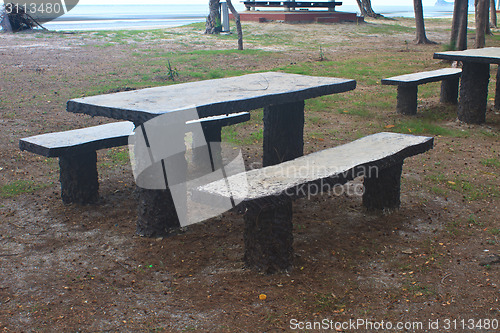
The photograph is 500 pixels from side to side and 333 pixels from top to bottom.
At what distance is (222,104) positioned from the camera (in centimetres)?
379

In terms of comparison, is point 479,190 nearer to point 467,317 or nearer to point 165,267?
point 467,317

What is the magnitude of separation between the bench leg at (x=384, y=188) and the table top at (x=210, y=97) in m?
0.87

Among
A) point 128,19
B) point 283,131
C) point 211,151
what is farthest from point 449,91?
point 128,19

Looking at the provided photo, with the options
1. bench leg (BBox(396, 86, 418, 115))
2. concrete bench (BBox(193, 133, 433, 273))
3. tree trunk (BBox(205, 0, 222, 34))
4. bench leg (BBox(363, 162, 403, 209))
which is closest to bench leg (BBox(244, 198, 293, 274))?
concrete bench (BBox(193, 133, 433, 273))

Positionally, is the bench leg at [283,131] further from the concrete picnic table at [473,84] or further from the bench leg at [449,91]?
the bench leg at [449,91]

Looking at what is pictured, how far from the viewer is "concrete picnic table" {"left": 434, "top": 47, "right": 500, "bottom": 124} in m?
6.75

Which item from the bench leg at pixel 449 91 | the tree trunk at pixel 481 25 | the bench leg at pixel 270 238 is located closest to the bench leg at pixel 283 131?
the bench leg at pixel 270 238

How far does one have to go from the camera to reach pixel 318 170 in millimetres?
3500

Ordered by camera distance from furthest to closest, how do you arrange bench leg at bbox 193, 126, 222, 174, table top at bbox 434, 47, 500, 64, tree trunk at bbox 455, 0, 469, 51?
tree trunk at bbox 455, 0, 469, 51 < table top at bbox 434, 47, 500, 64 < bench leg at bbox 193, 126, 222, 174

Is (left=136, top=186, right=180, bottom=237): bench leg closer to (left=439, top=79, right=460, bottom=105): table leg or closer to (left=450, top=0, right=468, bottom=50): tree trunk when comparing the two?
(left=439, top=79, right=460, bottom=105): table leg

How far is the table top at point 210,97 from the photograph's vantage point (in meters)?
3.66

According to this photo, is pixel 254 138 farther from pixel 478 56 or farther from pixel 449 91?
pixel 449 91

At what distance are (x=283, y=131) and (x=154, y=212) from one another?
1727 millimetres

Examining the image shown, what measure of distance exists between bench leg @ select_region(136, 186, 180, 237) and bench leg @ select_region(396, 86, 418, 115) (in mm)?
4835
